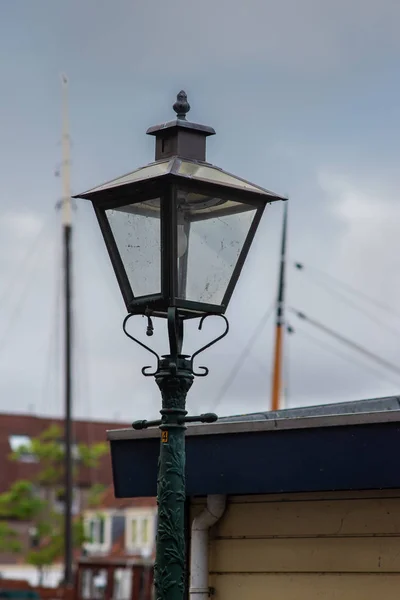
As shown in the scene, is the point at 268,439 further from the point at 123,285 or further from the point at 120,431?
the point at 123,285

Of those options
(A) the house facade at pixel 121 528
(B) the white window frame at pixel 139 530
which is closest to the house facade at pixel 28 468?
(A) the house facade at pixel 121 528

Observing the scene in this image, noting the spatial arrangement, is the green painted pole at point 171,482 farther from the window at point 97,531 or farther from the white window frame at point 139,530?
the window at point 97,531

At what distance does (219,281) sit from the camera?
246 inches

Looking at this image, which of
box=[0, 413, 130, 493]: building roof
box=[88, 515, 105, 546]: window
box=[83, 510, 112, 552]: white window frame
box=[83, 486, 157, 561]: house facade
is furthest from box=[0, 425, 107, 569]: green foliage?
box=[0, 413, 130, 493]: building roof

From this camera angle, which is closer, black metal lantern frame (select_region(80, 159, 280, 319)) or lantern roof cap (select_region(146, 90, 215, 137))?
black metal lantern frame (select_region(80, 159, 280, 319))

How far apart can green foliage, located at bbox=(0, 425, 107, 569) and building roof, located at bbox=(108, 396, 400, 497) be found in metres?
45.1

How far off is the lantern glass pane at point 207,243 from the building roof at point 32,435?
232ft

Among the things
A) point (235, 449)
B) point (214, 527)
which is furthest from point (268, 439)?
point (214, 527)

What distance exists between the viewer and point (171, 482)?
20.2 feet

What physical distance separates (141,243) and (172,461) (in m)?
0.93

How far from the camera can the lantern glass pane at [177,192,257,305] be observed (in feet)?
20.2

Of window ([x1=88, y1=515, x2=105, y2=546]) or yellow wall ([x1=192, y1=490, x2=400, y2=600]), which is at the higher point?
window ([x1=88, y1=515, x2=105, y2=546])

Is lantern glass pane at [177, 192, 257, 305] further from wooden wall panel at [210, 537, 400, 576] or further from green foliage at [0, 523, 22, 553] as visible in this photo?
green foliage at [0, 523, 22, 553]

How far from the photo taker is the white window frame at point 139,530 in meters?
62.9
